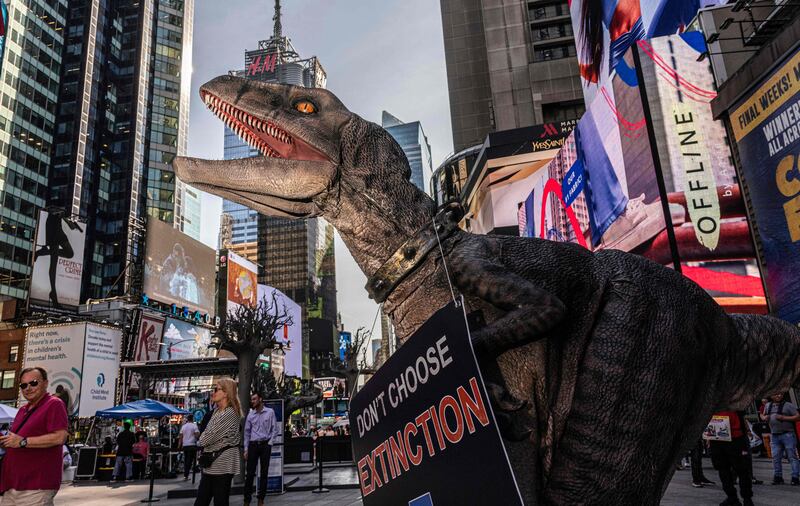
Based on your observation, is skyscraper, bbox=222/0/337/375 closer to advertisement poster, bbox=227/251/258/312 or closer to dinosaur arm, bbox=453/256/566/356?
advertisement poster, bbox=227/251/258/312

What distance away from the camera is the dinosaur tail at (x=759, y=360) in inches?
65.9

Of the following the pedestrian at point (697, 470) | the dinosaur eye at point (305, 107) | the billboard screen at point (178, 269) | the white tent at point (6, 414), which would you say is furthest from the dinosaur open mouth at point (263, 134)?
the billboard screen at point (178, 269)

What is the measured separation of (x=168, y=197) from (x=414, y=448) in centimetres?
7686

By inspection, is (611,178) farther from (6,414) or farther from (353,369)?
(6,414)

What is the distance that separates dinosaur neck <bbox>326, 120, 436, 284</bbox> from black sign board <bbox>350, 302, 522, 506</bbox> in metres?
0.38

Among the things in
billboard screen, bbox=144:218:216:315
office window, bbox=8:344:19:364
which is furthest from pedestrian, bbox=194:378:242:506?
office window, bbox=8:344:19:364

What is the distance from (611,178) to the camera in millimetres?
20172

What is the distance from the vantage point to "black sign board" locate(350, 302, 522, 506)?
1.14 m

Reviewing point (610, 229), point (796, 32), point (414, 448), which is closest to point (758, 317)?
point (414, 448)

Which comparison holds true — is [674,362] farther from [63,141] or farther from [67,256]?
[63,141]

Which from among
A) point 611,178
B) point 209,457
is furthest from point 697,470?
point 611,178

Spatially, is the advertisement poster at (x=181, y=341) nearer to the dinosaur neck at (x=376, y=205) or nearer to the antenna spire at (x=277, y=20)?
the dinosaur neck at (x=376, y=205)

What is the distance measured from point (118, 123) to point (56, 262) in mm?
44600

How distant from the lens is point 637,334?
55.1 inches
